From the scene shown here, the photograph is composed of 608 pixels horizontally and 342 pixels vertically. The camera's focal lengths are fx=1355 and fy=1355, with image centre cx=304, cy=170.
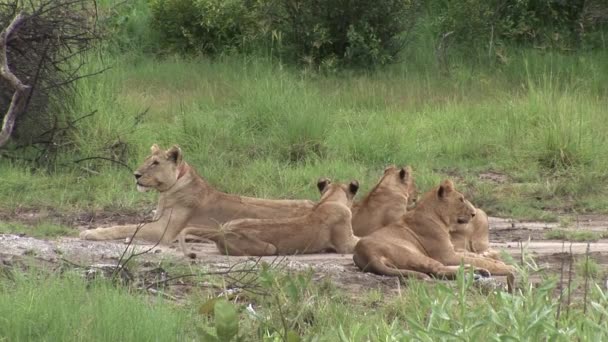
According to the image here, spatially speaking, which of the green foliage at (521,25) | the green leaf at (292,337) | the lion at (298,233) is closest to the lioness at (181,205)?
the lion at (298,233)

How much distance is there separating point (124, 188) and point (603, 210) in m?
3.87

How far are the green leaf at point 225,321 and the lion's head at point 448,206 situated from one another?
4.05 meters

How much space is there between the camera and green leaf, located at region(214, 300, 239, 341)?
446 centimetres

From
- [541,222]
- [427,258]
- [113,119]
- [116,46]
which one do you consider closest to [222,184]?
[113,119]

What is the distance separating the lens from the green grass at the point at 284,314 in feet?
13.7

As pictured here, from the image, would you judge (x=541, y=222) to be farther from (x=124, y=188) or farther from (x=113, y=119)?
(x=113, y=119)

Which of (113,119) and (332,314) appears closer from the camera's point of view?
(332,314)

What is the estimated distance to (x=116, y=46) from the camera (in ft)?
Result: 57.5

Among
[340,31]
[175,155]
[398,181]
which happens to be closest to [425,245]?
[398,181]

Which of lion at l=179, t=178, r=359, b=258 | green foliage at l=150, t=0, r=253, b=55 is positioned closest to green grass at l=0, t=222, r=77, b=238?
lion at l=179, t=178, r=359, b=258

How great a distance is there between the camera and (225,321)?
4.47 metres

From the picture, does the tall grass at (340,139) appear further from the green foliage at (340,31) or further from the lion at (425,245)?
the lion at (425,245)

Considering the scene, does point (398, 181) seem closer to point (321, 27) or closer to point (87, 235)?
point (87, 235)

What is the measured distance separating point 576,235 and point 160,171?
2947mm
